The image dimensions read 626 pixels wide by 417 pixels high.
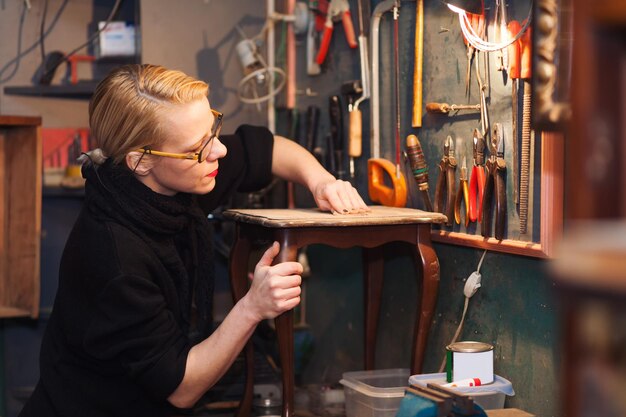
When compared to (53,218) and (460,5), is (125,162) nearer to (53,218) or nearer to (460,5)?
(460,5)

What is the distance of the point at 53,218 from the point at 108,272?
6.79 feet

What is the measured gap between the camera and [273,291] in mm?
2018

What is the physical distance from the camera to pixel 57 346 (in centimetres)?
214

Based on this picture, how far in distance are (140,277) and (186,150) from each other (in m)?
0.35

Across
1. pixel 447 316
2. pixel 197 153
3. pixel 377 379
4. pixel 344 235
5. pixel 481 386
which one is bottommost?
pixel 377 379

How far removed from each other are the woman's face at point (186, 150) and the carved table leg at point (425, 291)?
0.62 m

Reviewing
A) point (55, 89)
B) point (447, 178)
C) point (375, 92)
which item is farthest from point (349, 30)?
point (55, 89)

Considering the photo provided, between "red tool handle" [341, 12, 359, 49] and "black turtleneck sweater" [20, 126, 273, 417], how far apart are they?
3.48 ft

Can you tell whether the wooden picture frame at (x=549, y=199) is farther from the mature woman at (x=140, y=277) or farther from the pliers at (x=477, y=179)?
the mature woman at (x=140, y=277)

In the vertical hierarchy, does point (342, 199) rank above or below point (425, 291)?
above

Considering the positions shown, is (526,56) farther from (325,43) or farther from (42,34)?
(42,34)

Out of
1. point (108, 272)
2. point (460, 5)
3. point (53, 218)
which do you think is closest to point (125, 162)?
point (108, 272)

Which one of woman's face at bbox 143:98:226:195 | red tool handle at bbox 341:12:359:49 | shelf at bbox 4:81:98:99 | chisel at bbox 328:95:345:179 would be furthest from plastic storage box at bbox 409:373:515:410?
shelf at bbox 4:81:98:99

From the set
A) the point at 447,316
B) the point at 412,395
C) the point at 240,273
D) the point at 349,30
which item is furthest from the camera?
the point at 349,30
